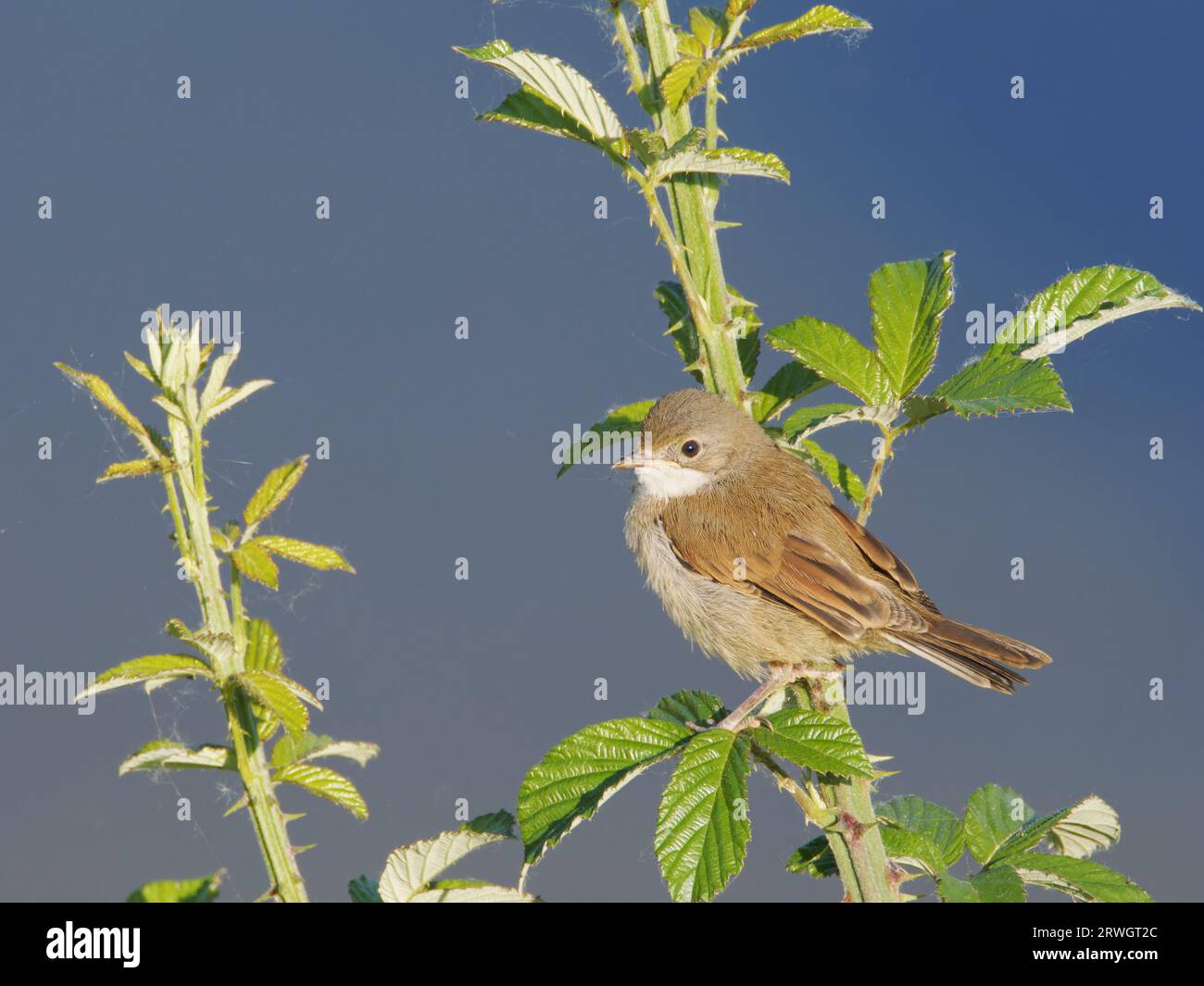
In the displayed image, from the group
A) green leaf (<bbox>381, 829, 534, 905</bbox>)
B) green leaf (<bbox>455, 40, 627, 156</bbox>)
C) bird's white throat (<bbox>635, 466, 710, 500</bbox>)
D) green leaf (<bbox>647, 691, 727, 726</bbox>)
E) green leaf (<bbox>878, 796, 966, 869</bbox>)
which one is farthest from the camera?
bird's white throat (<bbox>635, 466, 710, 500</bbox>)

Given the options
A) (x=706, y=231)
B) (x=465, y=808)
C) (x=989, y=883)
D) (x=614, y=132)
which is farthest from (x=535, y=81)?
(x=989, y=883)

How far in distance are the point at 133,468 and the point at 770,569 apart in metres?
2.30

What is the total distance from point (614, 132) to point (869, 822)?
187 cm

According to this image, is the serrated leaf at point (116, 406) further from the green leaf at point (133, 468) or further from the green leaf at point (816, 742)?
the green leaf at point (816, 742)

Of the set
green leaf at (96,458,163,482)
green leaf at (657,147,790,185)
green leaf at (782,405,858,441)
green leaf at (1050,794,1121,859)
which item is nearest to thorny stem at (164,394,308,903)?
green leaf at (96,458,163,482)

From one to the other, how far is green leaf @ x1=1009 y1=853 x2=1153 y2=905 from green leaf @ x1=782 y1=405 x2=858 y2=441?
1320mm

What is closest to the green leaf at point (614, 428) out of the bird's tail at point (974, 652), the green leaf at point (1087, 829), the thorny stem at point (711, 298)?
the thorny stem at point (711, 298)

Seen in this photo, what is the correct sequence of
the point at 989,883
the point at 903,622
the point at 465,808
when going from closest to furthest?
the point at 989,883 < the point at 465,808 < the point at 903,622

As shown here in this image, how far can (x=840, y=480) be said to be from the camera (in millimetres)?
3318

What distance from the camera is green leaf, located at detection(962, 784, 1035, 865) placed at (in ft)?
10.9

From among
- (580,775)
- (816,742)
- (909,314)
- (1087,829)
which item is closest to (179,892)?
(580,775)

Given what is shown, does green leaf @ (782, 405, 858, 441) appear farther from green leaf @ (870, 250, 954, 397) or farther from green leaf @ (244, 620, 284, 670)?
green leaf @ (244, 620, 284, 670)

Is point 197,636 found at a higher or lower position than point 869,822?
higher

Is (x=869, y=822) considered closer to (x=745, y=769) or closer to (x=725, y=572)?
(x=745, y=769)
